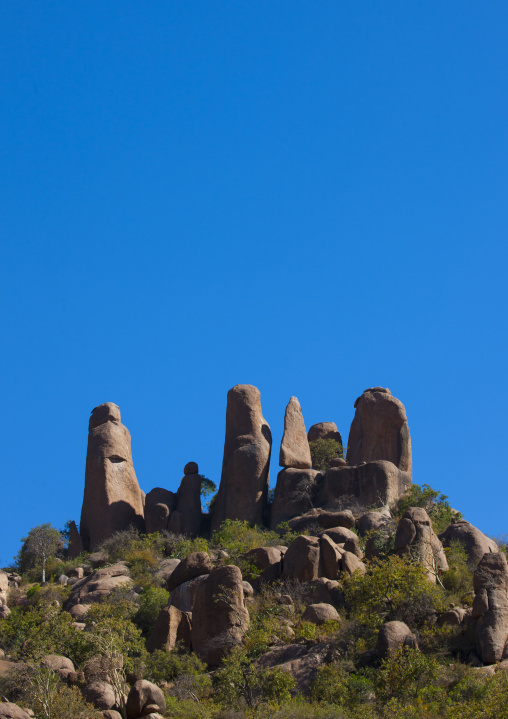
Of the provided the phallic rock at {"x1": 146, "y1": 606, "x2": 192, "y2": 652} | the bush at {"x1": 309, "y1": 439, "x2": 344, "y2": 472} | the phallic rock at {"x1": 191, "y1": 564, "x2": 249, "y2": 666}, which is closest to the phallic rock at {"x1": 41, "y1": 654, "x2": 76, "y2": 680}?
the phallic rock at {"x1": 146, "y1": 606, "x2": 192, "y2": 652}

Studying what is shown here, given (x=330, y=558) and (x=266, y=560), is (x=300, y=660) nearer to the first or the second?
(x=330, y=558)

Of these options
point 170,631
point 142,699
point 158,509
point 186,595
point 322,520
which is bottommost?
point 142,699

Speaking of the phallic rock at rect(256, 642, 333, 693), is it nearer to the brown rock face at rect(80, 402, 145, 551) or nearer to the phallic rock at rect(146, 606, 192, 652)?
the phallic rock at rect(146, 606, 192, 652)

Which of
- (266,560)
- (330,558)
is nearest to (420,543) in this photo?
(330,558)

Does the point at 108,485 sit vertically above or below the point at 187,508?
above

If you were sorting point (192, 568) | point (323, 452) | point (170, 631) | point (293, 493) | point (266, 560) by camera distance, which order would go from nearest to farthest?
point (170, 631), point (192, 568), point (266, 560), point (293, 493), point (323, 452)

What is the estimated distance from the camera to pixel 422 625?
32.2 m

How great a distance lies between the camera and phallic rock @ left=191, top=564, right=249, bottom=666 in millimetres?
32531

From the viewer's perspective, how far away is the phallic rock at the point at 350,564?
37.0m

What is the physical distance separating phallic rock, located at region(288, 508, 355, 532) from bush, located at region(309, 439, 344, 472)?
26.7ft

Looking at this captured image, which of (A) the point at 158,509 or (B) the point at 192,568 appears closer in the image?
(B) the point at 192,568

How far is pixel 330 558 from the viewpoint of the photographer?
123 ft

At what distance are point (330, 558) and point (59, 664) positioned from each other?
10852mm

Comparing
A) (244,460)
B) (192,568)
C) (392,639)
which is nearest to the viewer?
(392,639)
